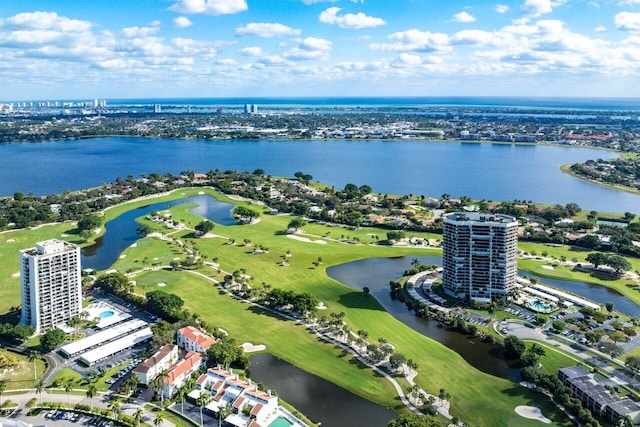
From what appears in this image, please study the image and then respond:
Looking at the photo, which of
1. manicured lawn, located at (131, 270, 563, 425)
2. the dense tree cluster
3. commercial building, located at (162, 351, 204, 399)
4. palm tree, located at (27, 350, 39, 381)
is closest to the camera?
the dense tree cluster

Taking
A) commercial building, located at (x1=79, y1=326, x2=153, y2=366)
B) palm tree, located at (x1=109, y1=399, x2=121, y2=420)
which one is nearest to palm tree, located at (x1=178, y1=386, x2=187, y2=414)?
palm tree, located at (x1=109, y1=399, x2=121, y2=420)

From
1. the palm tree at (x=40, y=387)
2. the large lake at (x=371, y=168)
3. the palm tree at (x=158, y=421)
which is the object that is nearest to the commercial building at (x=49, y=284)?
the palm tree at (x=40, y=387)

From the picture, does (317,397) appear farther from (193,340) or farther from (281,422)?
(193,340)

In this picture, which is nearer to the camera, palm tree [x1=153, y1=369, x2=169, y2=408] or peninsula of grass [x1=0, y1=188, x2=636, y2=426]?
palm tree [x1=153, y1=369, x2=169, y2=408]

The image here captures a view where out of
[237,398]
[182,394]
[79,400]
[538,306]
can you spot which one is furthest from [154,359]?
[538,306]

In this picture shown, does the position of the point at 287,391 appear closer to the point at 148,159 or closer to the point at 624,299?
the point at 624,299

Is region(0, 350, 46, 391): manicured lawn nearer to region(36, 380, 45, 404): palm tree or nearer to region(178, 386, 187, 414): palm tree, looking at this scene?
region(36, 380, 45, 404): palm tree
